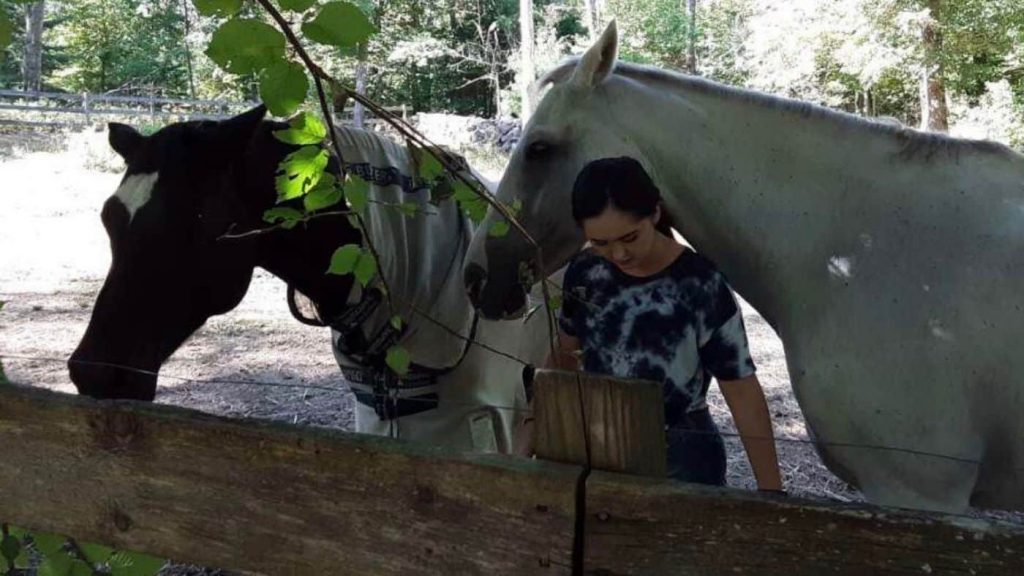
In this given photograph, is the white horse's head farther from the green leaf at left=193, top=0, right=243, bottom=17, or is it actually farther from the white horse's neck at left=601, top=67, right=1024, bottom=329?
the green leaf at left=193, top=0, right=243, bottom=17

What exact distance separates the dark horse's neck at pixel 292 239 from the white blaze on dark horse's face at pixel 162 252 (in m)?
0.03

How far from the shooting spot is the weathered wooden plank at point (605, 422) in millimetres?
1019

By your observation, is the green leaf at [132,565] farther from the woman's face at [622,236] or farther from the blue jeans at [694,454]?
the blue jeans at [694,454]

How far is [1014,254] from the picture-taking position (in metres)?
1.74

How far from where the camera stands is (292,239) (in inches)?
85.6

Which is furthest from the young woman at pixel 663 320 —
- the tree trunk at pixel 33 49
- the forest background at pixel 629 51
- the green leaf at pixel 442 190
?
the tree trunk at pixel 33 49

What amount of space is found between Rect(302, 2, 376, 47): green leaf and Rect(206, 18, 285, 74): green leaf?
0.05m

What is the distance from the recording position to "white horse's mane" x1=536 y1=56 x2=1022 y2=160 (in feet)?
6.30

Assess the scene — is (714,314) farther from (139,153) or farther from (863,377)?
(139,153)

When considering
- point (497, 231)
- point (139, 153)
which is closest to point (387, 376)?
point (139, 153)

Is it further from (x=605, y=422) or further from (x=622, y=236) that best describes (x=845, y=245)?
(x=605, y=422)

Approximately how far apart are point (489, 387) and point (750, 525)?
1.59 m

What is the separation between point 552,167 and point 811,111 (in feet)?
2.24

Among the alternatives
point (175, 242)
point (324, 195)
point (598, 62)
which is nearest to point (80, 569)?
point (324, 195)
